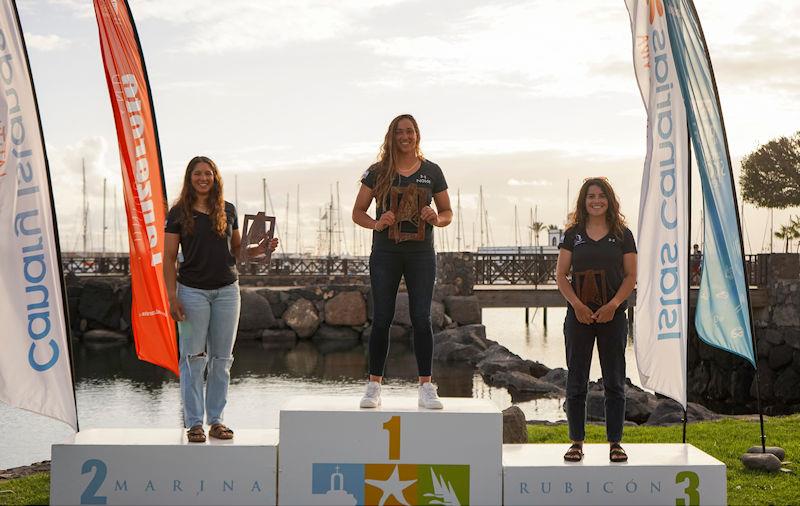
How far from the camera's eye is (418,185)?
5.43 meters

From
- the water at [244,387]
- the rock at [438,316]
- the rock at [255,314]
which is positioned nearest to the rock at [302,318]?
the rock at [255,314]

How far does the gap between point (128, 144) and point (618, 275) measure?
3099mm

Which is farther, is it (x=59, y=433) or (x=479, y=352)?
(x=479, y=352)

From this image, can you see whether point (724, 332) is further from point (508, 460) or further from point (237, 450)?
point (237, 450)

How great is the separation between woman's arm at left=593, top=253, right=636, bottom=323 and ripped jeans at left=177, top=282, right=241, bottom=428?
2.01 m

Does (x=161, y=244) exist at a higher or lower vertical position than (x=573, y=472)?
higher

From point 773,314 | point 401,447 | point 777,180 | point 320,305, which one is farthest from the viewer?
point 777,180

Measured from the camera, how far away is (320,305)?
26531 millimetres

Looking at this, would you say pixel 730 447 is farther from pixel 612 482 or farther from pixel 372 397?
pixel 372 397

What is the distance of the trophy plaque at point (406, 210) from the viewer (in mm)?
5320

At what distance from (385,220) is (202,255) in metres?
1.04

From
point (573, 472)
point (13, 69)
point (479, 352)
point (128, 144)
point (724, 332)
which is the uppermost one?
point (13, 69)

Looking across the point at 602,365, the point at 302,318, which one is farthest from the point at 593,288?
the point at 302,318

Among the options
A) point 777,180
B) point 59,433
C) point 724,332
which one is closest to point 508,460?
point 724,332
